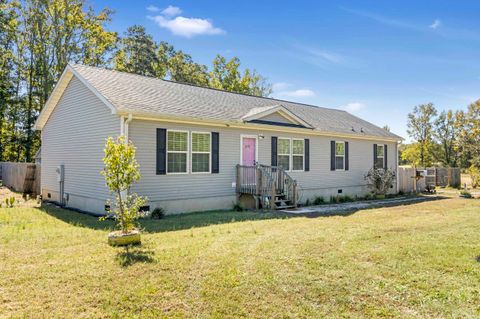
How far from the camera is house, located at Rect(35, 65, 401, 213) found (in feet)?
33.0

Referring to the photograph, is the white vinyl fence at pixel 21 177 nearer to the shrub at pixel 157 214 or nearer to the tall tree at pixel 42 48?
the tall tree at pixel 42 48

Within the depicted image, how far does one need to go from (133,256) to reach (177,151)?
529cm

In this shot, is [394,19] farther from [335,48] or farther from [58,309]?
[58,309]

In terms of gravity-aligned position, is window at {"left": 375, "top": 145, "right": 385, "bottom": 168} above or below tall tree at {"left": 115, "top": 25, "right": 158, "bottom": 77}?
below

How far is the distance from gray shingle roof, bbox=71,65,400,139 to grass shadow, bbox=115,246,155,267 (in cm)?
452

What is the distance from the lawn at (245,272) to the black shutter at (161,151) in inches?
96.4

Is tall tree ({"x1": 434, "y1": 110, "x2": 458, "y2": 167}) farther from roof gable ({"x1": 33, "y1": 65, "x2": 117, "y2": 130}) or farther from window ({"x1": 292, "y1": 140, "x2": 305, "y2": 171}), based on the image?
roof gable ({"x1": 33, "y1": 65, "x2": 117, "y2": 130})

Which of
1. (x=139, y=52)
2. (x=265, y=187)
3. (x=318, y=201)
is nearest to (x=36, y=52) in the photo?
(x=139, y=52)

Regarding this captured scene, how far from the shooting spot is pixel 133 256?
18.5 feet

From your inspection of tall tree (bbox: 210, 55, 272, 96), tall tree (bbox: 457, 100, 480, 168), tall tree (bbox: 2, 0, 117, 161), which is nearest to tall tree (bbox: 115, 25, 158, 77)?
tall tree (bbox: 2, 0, 117, 161)

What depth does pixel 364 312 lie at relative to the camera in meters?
3.89

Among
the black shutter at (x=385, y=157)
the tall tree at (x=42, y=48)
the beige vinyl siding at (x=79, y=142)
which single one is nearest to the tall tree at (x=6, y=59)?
the tall tree at (x=42, y=48)

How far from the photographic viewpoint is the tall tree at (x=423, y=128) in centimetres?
4000

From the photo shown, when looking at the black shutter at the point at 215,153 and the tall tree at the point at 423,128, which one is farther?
the tall tree at the point at 423,128
